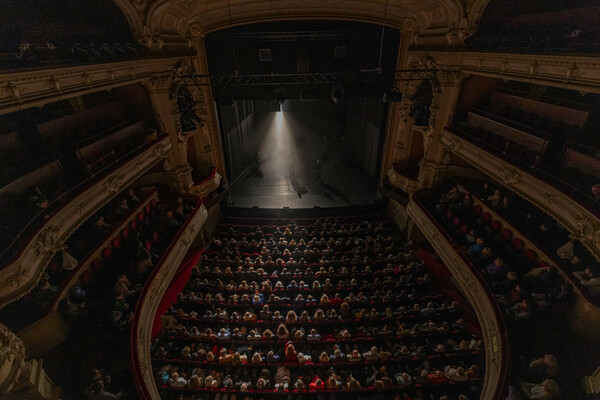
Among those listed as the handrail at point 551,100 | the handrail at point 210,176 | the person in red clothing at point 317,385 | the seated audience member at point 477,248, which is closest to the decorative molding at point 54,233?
the handrail at point 210,176

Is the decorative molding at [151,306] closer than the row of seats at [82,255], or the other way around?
the row of seats at [82,255]

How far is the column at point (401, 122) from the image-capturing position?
832 centimetres

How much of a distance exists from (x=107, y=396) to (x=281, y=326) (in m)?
3.02

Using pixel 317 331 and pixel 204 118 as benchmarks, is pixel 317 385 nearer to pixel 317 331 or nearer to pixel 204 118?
pixel 317 331

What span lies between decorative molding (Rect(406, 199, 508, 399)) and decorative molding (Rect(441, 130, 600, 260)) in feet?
5.77

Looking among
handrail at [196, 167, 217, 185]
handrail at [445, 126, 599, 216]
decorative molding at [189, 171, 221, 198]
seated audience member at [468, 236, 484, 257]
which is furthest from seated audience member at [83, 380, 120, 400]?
handrail at [445, 126, 599, 216]

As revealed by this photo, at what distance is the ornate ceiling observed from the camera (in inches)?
244

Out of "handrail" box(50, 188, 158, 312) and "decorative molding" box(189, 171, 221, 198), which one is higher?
"handrail" box(50, 188, 158, 312)

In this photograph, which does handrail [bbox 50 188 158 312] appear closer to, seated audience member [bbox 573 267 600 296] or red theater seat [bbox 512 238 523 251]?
seated audience member [bbox 573 267 600 296]

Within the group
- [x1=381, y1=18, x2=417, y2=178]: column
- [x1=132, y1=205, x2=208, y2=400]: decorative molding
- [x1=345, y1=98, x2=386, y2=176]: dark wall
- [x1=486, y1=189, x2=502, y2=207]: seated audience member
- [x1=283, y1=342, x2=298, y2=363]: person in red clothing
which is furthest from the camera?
[x1=345, y1=98, x2=386, y2=176]: dark wall

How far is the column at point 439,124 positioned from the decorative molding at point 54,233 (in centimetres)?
747

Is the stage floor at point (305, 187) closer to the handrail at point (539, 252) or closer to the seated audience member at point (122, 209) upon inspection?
the handrail at point (539, 252)

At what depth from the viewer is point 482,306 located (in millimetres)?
5473

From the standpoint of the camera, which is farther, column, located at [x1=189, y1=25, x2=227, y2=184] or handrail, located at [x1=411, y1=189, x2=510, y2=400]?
column, located at [x1=189, y1=25, x2=227, y2=184]
